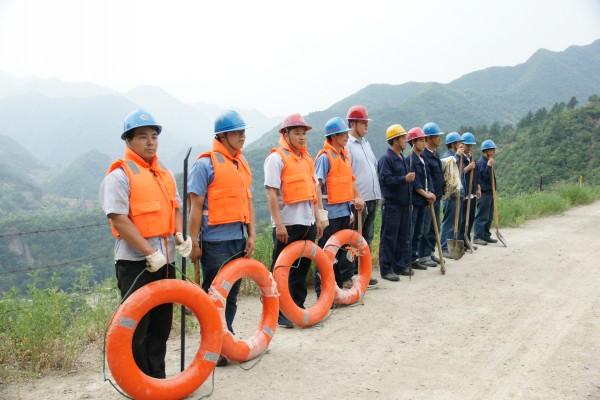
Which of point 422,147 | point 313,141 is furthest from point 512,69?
point 422,147

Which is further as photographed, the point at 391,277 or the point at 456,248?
the point at 456,248

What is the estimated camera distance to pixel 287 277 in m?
4.20

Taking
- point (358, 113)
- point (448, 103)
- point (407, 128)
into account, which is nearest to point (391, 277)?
point (358, 113)

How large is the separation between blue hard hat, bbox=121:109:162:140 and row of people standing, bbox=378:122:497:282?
3674 mm

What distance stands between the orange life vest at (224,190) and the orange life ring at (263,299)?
0.37m

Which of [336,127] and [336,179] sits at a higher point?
[336,127]

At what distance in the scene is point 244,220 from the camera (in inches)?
142

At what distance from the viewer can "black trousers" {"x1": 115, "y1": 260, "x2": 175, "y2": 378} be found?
2902mm

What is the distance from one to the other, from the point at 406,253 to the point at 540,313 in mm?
2063

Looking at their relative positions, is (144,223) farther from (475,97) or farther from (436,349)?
(475,97)

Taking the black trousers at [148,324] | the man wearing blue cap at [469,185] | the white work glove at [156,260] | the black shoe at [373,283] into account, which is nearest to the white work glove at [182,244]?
the black trousers at [148,324]

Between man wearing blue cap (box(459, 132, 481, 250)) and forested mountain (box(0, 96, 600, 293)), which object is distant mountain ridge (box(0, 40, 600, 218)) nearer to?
forested mountain (box(0, 96, 600, 293))

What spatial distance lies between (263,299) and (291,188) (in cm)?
106

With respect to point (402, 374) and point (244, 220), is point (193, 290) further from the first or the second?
point (402, 374)
